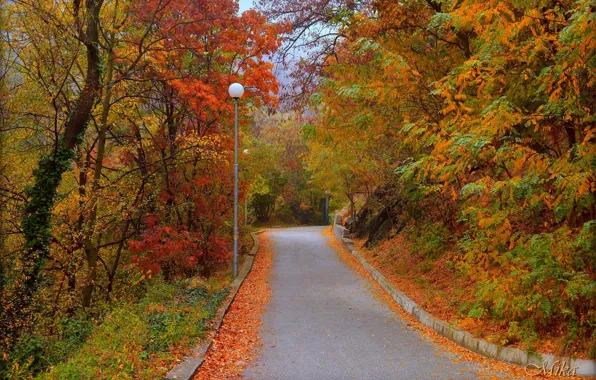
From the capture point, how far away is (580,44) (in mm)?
5102

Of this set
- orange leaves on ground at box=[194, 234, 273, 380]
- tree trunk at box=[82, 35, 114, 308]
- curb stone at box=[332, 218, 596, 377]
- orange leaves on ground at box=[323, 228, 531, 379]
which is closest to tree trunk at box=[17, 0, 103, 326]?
tree trunk at box=[82, 35, 114, 308]

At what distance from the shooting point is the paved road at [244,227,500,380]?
5.71 meters

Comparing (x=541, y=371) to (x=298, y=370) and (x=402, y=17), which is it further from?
(x=402, y=17)

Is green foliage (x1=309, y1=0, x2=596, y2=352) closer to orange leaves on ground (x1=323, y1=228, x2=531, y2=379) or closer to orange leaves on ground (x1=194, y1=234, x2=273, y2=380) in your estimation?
orange leaves on ground (x1=323, y1=228, x2=531, y2=379)

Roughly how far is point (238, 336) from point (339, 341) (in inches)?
66.7

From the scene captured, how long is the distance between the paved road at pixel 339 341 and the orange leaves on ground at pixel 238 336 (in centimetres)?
19

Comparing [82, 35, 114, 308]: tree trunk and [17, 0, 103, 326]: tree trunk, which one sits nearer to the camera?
[17, 0, 103, 326]: tree trunk

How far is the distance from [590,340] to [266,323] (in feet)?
16.8

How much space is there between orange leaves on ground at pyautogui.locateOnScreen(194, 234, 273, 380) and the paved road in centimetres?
19

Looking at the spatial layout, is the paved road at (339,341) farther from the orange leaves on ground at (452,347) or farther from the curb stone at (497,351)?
the curb stone at (497,351)

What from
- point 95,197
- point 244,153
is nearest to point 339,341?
point 95,197

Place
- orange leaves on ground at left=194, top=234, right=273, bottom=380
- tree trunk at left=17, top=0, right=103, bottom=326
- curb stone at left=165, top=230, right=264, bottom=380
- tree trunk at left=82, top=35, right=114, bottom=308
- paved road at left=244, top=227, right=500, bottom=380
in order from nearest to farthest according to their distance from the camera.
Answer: curb stone at left=165, top=230, right=264, bottom=380 < paved road at left=244, top=227, right=500, bottom=380 < orange leaves on ground at left=194, top=234, right=273, bottom=380 < tree trunk at left=17, top=0, right=103, bottom=326 < tree trunk at left=82, top=35, right=114, bottom=308

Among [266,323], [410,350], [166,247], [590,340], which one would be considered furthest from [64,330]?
[590,340]

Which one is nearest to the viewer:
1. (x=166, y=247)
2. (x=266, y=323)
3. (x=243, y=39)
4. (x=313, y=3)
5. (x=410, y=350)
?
(x=410, y=350)
